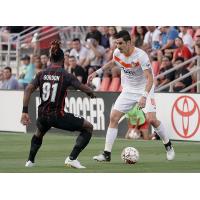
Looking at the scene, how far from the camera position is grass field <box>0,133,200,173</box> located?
14.5 meters

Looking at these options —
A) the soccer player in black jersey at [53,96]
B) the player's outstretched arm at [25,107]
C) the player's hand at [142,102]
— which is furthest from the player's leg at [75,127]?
the player's hand at [142,102]

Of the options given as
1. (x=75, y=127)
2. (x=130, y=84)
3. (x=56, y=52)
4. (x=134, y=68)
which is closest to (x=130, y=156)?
(x=75, y=127)

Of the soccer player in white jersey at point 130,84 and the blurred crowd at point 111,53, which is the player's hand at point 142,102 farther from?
the blurred crowd at point 111,53

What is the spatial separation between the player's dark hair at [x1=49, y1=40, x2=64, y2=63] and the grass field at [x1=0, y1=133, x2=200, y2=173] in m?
1.89

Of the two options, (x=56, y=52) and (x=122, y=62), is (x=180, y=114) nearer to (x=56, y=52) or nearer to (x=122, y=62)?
(x=122, y=62)

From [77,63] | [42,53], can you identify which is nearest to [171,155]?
[77,63]

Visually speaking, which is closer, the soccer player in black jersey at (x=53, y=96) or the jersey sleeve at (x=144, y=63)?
the soccer player in black jersey at (x=53, y=96)

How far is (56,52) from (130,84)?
2654 millimetres

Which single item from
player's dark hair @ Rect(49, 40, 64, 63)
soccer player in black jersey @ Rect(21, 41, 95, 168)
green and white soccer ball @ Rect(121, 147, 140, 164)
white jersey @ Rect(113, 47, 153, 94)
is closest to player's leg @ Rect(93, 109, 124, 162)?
green and white soccer ball @ Rect(121, 147, 140, 164)

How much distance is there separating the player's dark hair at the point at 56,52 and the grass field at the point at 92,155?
189 cm

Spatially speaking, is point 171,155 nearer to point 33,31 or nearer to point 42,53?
point 42,53

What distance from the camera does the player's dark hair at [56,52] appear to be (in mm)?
14156

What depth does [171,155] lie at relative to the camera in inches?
647

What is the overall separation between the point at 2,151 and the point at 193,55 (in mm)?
8204
